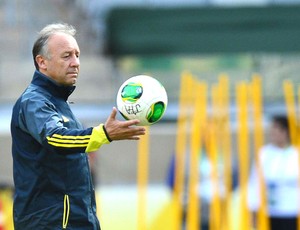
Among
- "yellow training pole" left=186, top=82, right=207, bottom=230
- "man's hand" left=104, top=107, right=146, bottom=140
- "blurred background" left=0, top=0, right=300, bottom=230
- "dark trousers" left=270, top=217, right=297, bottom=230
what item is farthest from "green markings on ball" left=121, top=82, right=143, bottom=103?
"blurred background" left=0, top=0, right=300, bottom=230

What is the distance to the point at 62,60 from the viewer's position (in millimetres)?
4836

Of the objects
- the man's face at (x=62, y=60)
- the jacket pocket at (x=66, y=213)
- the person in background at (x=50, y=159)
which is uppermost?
the man's face at (x=62, y=60)

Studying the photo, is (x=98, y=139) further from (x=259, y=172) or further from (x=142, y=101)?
(x=259, y=172)

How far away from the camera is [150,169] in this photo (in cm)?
1493

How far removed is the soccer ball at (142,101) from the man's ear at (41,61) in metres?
0.44

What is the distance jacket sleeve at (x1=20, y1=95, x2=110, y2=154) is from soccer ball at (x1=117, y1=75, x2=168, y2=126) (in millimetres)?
197

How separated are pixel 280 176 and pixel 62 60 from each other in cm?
425

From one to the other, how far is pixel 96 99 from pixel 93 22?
1.75 m

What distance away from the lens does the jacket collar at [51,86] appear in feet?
15.9

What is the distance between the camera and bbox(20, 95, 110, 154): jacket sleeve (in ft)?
14.9

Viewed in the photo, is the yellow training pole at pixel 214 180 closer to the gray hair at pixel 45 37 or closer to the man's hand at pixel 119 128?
the gray hair at pixel 45 37

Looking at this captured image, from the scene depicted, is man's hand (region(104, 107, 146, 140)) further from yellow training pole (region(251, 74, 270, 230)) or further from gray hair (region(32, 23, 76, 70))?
yellow training pole (region(251, 74, 270, 230))

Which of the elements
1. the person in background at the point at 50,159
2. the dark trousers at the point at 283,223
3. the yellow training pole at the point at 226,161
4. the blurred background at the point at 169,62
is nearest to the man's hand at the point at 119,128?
the person in background at the point at 50,159

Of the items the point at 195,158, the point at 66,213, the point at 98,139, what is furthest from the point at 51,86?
the point at 195,158
